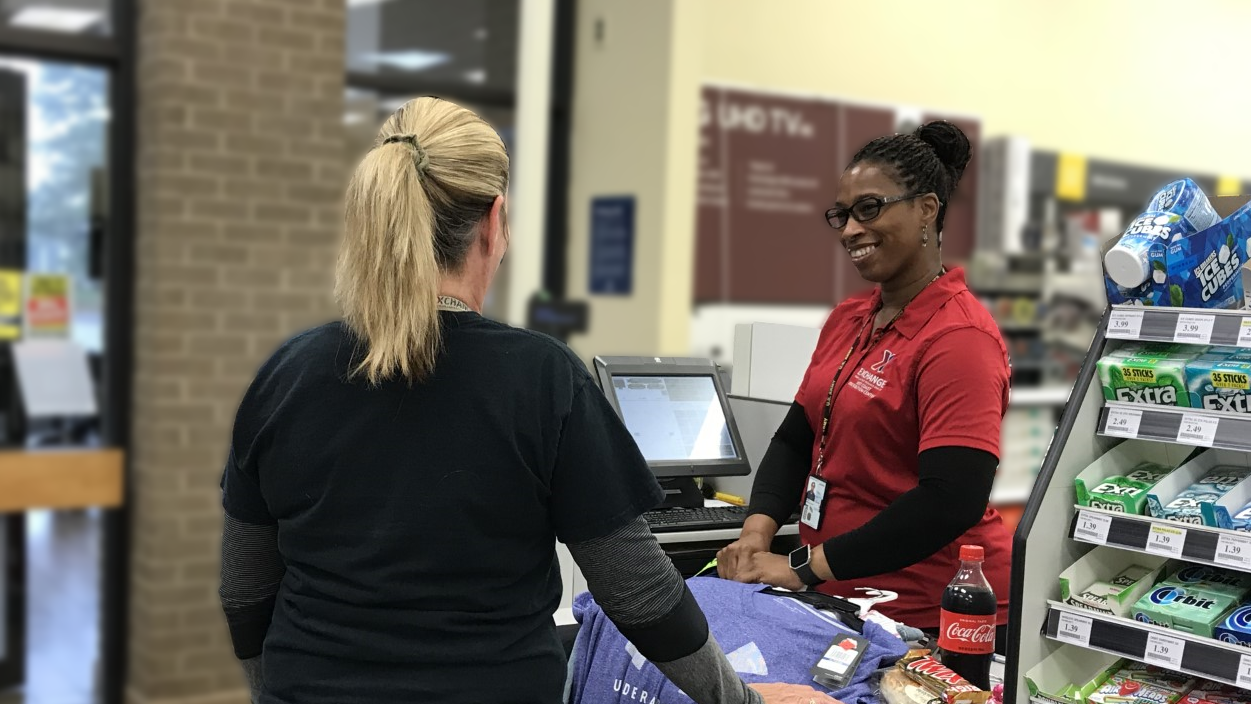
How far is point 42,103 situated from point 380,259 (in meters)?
3.23

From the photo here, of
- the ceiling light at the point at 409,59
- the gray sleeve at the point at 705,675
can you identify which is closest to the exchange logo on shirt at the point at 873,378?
the gray sleeve at the point at 705,675

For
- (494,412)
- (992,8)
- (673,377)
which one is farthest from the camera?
(992,8)

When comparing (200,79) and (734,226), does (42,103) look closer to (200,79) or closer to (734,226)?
(200,79)

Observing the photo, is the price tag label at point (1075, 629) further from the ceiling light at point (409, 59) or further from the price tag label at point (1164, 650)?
the ceiling light at point (409, 59)

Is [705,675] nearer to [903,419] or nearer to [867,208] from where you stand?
[903,419]

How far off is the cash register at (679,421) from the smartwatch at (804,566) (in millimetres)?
327

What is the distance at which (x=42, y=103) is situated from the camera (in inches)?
155

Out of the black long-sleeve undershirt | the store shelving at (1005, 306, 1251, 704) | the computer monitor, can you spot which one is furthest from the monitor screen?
the store shelving at (1005, 306, 1251, 704)

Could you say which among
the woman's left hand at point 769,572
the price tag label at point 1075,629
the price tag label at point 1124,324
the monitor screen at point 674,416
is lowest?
the woman's left hand at point 769,572

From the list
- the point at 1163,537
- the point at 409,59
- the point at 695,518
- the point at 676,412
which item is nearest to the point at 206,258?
the point at 409,59

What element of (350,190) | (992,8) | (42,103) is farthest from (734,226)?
(350,190)

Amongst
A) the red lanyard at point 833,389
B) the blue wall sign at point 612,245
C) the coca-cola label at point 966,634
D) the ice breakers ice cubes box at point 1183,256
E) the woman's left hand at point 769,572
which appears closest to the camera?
the ice breakers ice cubes box at point 1183,256

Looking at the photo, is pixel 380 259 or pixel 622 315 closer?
pixel 380 259

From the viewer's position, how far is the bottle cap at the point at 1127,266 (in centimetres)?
158
